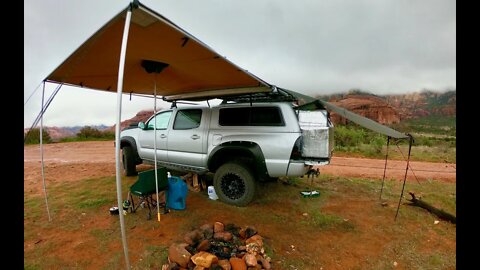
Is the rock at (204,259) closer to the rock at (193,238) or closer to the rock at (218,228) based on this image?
the rock at (193,238)

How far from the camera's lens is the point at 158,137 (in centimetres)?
584

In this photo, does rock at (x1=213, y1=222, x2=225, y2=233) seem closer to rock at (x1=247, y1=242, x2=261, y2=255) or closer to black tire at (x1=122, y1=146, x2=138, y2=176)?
rock at (x1=247, y1=242, x2=261, y2=255)

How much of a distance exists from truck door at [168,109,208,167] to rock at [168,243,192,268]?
2251mm

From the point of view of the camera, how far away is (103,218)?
13.9 ft

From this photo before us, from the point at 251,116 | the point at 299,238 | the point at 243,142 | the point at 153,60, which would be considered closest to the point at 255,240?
the point at 299,238

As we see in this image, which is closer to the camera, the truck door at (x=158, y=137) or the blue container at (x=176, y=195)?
the blue container at (x=176, y=195)

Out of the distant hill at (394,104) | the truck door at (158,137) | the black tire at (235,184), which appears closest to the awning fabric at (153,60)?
the truck door at (158,137)

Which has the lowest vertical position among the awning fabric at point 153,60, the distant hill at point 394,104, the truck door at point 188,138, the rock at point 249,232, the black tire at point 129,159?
the rock at point 249,232

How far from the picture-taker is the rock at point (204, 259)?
8.65 ft

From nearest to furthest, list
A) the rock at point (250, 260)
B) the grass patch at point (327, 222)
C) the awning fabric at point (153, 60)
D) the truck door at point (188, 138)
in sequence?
the awning fabric at point (153, 60)
the rock at point (250, 260)
the grass patch at point (327, 222)
the truck door at point (188, 138)

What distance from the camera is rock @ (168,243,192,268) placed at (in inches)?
107

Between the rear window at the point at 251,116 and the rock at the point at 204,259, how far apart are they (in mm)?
2528

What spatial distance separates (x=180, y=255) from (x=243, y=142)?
2351mm
